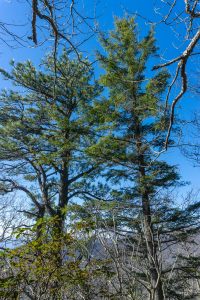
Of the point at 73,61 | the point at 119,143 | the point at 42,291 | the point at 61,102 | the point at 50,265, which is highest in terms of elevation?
the point at 73,61

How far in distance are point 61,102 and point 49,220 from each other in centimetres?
878

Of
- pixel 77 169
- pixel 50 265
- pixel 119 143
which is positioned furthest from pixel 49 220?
pixel 77 169

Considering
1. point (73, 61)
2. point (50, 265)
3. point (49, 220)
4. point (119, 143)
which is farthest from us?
point (73, 61)

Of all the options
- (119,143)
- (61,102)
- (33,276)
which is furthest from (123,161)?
(33,276)

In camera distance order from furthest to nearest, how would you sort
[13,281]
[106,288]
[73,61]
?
[73,61], [106,288], [13,281]

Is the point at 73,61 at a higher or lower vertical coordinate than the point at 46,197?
higher

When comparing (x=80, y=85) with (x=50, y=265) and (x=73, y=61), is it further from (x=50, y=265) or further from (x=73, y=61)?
(x=50, y=265)

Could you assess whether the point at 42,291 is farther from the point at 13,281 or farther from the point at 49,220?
the point at 49,220

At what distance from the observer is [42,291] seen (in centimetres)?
279

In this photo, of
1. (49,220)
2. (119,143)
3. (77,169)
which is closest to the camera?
(49,220)

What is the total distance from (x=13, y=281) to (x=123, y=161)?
6091mm

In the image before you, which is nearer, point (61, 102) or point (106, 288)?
point (106, 288)

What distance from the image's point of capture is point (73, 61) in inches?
418

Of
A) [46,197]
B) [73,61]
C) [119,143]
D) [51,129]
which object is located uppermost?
[73,61]
